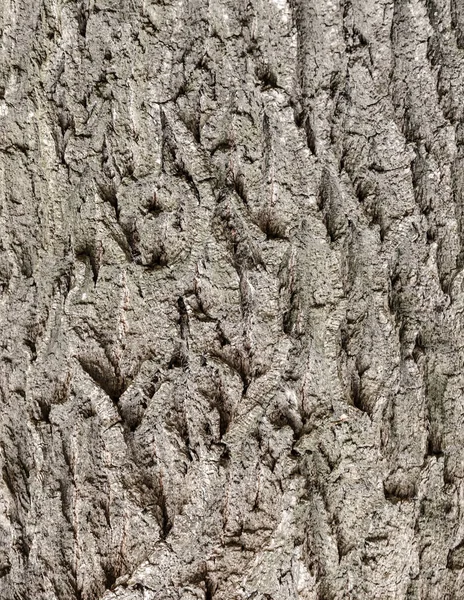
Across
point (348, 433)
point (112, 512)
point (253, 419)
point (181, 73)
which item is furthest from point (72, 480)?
point (181, 73)

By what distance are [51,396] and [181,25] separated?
463 mm

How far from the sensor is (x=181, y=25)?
0.69 metres

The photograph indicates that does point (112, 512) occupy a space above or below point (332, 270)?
below

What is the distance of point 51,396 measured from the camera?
27.4 inches

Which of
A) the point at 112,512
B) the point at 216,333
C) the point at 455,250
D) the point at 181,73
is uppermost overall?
the point at 181,73

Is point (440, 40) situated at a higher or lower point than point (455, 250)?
higher

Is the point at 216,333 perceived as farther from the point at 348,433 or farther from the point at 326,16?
the point at 326,16

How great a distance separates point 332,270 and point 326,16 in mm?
297

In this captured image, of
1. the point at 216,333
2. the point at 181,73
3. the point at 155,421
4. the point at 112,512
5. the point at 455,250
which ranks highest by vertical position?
the point at 181,73

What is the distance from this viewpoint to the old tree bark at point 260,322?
67 centimetres

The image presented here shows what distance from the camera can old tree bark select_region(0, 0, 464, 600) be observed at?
672mm

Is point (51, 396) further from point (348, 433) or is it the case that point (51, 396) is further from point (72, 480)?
point (348, 433)

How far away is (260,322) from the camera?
26.7 inches

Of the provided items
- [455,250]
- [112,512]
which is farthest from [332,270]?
[112,512]
